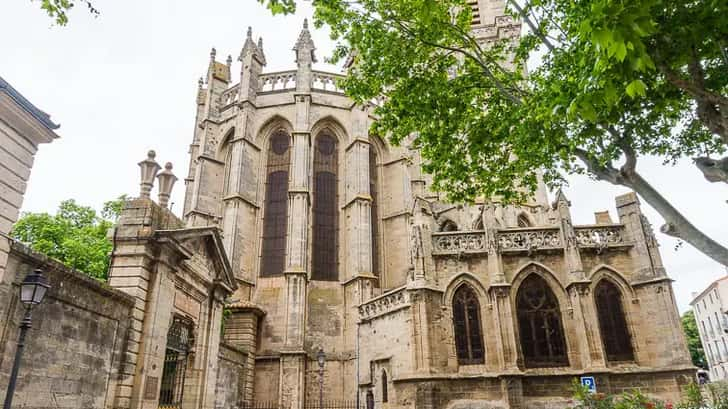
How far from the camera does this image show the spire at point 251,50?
86.6 ft

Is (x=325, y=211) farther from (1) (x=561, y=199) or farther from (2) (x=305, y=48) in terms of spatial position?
(1) (x=561, y=199)

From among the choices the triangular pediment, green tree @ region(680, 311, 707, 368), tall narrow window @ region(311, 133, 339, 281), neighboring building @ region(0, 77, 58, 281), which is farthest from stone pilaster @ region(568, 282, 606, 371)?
green tree @ region(680, 311, 707, 368)

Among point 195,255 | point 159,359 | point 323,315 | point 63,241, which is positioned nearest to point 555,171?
point 195,255

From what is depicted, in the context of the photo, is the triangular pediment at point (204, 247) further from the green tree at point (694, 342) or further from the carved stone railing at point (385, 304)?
the green tree at point (694, 342)

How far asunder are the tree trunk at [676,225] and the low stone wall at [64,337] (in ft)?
29.0

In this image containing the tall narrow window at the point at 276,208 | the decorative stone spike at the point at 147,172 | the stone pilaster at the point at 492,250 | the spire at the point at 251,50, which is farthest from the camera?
the spire at the point at 251,50

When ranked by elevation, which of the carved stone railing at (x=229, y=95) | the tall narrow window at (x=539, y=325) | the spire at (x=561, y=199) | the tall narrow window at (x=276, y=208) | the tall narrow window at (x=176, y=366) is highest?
the carved stone railing at (x=229, y=95)

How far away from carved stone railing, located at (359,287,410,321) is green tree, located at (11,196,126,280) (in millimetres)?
9897

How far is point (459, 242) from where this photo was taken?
640 inches

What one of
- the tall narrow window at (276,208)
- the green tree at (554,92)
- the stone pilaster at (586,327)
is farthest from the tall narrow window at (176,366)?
the tall narrow window at (276,208)

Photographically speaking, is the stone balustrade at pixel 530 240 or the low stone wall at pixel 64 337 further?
the stone balustrade at pixel 530 240

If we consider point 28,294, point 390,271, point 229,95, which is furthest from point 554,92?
point 229,95

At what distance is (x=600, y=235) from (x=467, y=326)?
5.47m

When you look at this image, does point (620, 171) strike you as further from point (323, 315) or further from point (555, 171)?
point (323, 315)
